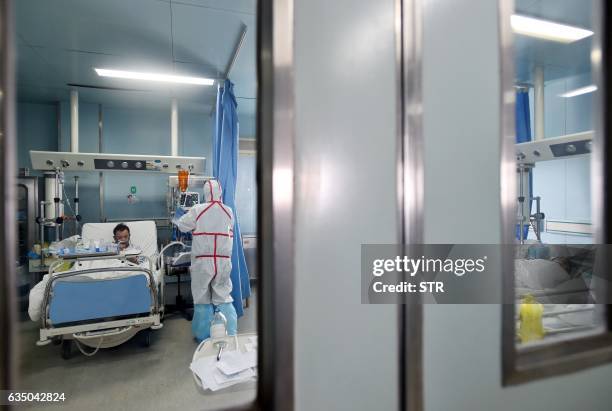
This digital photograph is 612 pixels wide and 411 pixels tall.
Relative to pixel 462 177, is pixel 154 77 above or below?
above

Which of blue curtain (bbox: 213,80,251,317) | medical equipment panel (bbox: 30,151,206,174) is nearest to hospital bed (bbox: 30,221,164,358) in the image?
blue curtain (bbox: 213,80,251,317)

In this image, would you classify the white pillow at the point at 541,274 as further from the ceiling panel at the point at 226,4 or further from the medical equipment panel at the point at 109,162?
the medical equipment panel at the point at 109,162

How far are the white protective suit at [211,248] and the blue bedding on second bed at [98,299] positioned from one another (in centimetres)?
62

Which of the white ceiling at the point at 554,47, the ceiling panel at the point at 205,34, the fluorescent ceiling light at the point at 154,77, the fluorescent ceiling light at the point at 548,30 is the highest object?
the ceiling panel at the point at 205,34

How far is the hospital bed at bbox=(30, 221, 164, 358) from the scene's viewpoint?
8.28ft

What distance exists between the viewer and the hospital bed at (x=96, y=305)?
252cm

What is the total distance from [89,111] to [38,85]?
30.2 inches

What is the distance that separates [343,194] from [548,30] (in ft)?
9.98

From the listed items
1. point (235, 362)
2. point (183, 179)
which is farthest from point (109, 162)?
point (235, 362)

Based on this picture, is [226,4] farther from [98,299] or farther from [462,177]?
[98,299]

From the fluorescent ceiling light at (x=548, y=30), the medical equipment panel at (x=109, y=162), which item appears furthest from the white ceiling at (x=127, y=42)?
the fluorescent ceiling light at (x=548, y=30)

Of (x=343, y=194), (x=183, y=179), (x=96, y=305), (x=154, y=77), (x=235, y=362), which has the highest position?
(x=154, y=77)

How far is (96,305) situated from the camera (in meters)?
2.62

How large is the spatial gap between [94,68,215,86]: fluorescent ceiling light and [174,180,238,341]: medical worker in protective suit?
1.63m
